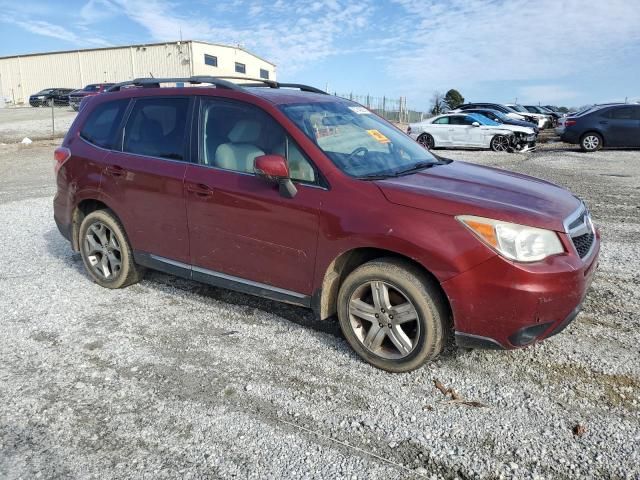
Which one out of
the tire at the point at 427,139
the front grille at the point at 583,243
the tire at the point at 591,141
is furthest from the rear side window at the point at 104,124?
the tire at the point at 591,141

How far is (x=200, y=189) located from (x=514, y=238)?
231 centimetres

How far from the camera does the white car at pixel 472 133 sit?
59.7 feet

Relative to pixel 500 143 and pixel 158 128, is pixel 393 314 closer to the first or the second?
pixel 158 128

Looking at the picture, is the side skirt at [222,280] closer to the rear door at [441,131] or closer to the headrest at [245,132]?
the headrest at [245,132]

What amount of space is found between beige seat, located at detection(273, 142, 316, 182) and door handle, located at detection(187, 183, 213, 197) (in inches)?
26.1

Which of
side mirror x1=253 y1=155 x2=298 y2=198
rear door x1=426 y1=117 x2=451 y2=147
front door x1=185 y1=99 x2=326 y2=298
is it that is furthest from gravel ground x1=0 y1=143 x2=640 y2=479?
rear door x1=426 y1=117 x2=451 y2=147

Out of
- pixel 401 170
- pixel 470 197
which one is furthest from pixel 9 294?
pixel 470 197

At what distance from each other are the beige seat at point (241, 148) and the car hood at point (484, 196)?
106 cm

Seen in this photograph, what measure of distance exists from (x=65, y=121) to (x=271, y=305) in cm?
2682

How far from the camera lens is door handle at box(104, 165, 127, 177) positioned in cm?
443

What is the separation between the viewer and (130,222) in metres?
4.48

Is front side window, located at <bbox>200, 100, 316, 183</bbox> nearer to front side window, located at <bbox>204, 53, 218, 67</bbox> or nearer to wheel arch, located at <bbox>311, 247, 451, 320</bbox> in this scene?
wheel arch, located at <bbox>311, 247, 451, 320</bbox>

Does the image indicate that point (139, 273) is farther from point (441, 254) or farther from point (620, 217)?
point (620, 217)

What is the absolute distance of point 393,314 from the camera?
321 cm
